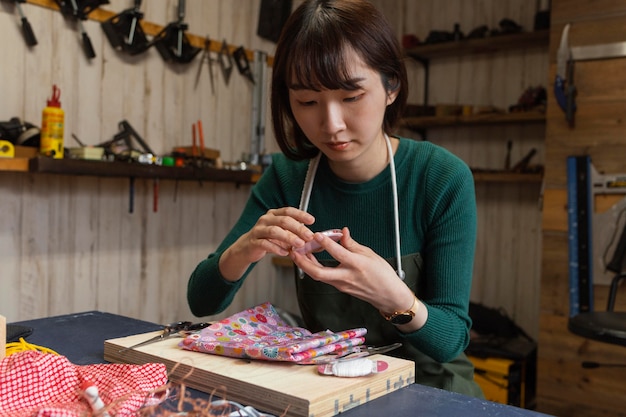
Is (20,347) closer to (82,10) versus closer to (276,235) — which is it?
(276,235)

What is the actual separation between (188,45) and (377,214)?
2062 mm

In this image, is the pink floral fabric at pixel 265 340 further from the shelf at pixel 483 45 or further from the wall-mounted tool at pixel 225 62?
the shelf at pixel 483 45

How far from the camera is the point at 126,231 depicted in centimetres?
292

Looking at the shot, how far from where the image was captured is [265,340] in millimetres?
1027

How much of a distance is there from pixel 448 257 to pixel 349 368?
0.45 metres

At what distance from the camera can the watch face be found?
1078 mm

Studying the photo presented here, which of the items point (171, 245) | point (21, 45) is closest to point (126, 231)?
point (171, 245)

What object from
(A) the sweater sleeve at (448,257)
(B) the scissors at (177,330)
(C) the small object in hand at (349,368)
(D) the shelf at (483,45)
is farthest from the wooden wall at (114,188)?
(C) the small object in hand at (349,368)

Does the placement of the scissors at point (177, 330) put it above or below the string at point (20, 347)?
above

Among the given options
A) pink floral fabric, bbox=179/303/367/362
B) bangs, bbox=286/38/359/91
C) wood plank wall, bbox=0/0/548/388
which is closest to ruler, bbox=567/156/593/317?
wood plank wall, bbox=0/0/548/388

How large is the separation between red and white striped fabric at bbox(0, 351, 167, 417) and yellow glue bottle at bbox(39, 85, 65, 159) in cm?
164

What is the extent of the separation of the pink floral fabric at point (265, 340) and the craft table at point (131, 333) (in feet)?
0.34

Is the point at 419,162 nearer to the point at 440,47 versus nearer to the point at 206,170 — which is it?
the point at 206,170

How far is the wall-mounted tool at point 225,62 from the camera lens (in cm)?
333
